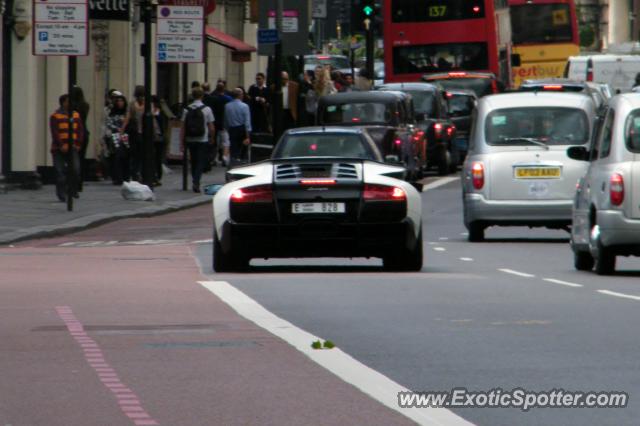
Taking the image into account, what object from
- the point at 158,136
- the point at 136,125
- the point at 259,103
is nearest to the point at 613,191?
the point at 136,125

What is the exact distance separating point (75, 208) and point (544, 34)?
133 ft

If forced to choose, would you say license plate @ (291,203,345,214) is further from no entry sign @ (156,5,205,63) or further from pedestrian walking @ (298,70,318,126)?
pedestrian walking @ (298,70,318,126)

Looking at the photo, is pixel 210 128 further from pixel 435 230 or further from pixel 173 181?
pixel 435 230

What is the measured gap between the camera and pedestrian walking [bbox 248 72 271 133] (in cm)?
4641

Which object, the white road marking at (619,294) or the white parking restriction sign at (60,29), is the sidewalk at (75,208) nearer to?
the white parking restriction sign at (60,29)

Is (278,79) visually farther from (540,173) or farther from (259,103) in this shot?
(540,173)

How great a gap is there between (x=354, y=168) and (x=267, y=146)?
1451 cm

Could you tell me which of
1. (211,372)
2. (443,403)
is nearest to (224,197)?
(211,372)

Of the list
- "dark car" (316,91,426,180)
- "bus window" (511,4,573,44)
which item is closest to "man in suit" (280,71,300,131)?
"dark car" (316,91,426,180)

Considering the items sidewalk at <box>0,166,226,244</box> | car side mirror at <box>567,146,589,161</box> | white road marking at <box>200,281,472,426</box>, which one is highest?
car side mirror at <box>567,146,589,161</box>

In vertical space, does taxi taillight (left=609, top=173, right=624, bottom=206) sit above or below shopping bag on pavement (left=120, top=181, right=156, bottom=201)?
above

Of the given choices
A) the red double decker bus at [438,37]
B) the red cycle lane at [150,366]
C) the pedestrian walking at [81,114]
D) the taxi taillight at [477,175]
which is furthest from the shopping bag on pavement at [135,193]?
the red double decker bus at [438,37]

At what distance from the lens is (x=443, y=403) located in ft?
28.8

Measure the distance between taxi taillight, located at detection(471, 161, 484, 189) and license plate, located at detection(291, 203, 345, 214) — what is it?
23.2ft
